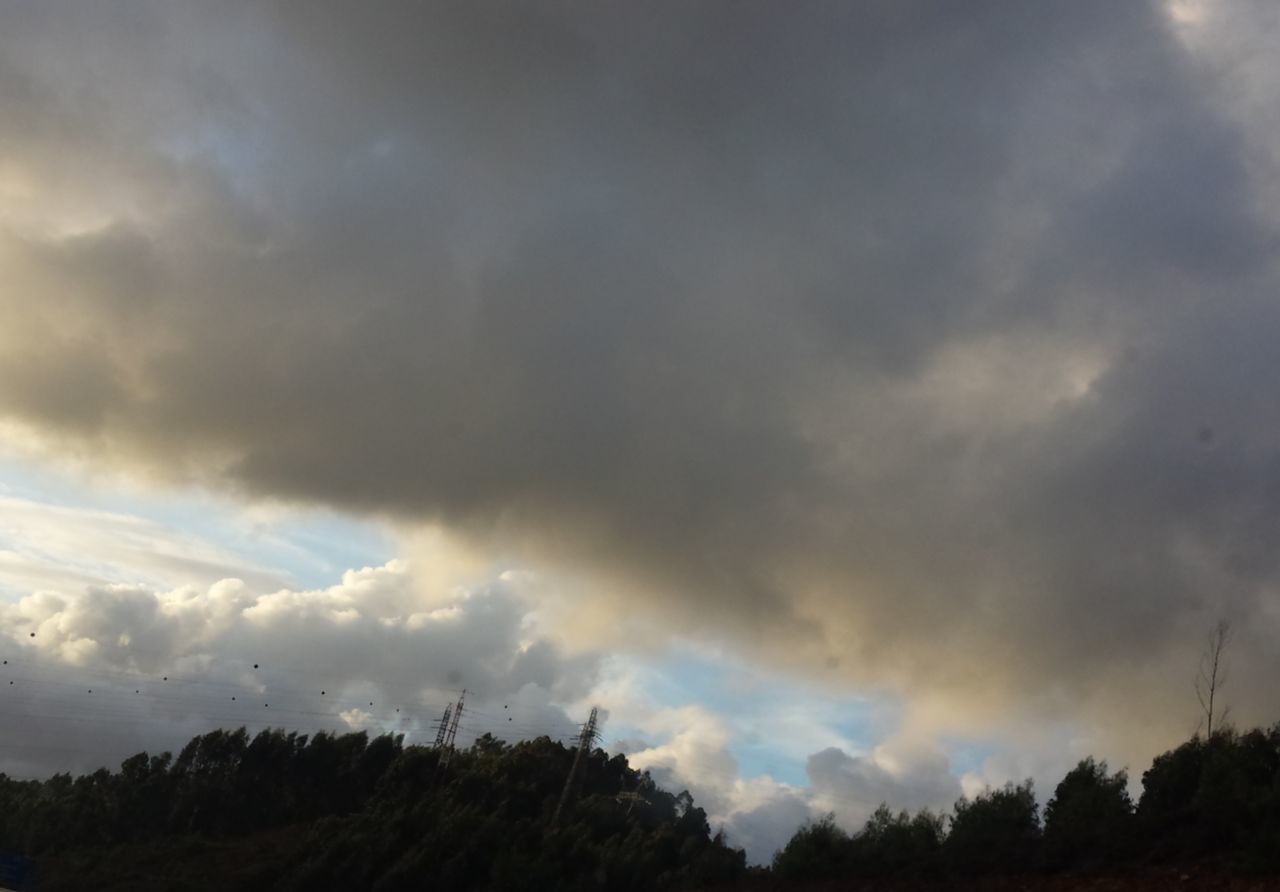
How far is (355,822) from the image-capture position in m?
92.7

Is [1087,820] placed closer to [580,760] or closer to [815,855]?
[815,855]

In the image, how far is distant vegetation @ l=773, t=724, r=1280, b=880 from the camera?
34.9 m

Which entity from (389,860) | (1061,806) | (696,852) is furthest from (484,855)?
(1061,806)

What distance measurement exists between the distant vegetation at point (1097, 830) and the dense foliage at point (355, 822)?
36.4 ft

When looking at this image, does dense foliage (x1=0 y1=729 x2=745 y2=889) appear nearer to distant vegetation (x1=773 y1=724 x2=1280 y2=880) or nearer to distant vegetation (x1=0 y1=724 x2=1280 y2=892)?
distant vegetation (x1=0 y1=724 x2=1280 y2=892)

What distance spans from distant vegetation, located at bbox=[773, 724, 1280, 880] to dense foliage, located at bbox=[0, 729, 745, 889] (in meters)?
11.1

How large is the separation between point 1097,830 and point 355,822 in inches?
2842

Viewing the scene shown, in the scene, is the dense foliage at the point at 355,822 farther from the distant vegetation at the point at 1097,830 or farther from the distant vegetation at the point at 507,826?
the distant vegetation at the point at 1097,830

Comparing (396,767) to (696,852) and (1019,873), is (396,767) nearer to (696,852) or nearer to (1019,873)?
(696,852)

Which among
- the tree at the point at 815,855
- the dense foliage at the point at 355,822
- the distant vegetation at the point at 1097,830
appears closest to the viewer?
the distant vegetation at the point at 1097,830

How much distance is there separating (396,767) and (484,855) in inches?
2056

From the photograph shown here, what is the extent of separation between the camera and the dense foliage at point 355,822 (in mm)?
70812

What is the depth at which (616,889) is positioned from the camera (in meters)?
63.6

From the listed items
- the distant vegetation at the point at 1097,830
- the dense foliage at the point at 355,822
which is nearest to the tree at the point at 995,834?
the distant vegetation at the point at 1097,830
